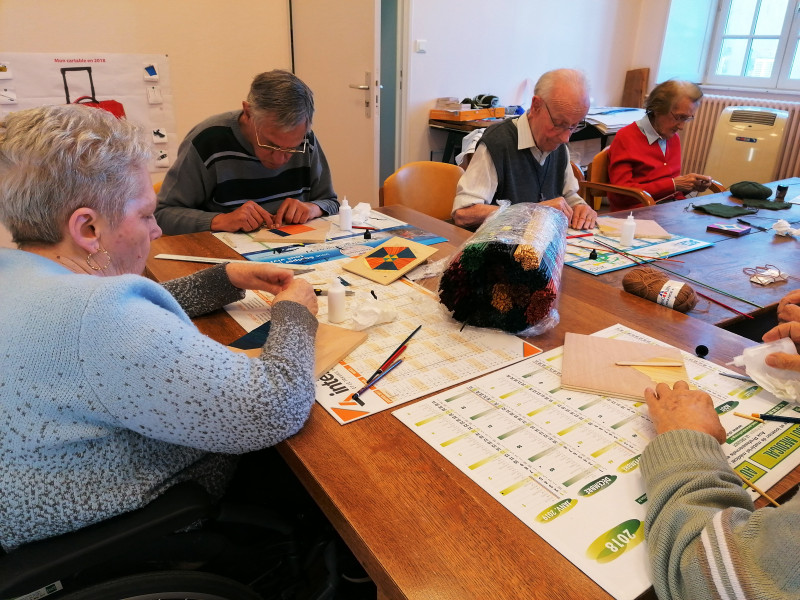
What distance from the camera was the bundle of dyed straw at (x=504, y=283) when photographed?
1145 mm

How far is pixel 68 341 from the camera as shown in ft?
2.27

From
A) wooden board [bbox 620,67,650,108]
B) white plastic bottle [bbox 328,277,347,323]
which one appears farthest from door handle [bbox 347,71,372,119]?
wooden board [bbox 620,67,650,108]

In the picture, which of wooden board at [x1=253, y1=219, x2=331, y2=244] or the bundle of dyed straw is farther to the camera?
wooden board at [x1=253, y1=219, x2=331, y2=244]

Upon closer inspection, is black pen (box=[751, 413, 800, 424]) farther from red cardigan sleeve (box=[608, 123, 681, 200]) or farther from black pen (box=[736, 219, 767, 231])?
red cardigan sleeve (box=[608, 123, 681, 200])

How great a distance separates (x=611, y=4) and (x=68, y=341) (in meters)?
5.85

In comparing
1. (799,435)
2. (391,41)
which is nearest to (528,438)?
(799,435)

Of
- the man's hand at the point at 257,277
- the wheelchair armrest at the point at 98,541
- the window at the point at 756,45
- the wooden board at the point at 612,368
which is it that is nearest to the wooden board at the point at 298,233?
the man's hand at the point at 257,277

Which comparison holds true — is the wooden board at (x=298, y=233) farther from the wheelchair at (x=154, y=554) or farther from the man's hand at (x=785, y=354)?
the man's hand at (x=785, y=354)

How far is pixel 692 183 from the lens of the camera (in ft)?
9.45

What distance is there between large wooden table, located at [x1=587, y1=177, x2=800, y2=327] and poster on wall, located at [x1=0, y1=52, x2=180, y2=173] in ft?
8.18

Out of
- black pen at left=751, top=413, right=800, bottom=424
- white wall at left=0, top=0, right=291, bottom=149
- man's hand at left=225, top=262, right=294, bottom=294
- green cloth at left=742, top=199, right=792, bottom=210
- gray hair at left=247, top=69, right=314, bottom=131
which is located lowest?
black pen at left=751, top=413, right=800, bottom=424

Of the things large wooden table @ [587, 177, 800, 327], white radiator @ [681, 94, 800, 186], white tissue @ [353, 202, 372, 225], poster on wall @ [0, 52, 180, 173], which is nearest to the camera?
large wooden table @ [587, 177, 800, 327]

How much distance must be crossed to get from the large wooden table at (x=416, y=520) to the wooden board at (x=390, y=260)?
23.6 inches

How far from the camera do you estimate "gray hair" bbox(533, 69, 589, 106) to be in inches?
81.4
